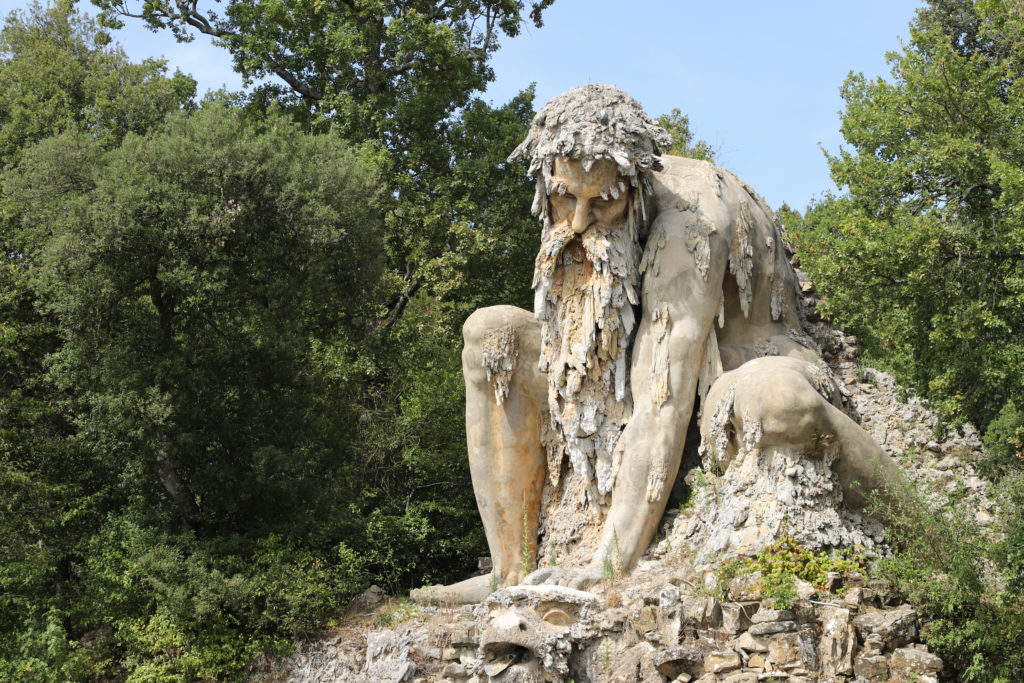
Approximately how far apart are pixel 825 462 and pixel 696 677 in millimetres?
1853

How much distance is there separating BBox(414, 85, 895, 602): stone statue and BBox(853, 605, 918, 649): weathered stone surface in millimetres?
1085

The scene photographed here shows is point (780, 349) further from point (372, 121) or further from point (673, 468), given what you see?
point (372, 121)

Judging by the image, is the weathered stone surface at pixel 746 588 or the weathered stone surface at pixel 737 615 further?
the weathered stone surface at pixel 746 588

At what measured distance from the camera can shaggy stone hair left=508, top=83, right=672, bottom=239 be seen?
8516mm

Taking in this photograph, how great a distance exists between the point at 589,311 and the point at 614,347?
337 millimetres

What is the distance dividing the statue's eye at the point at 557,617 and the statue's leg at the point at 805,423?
1.86 m

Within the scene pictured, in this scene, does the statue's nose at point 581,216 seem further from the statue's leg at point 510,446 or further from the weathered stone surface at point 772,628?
the weathered stone surface at point 772,628

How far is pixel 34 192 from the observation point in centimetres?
1213

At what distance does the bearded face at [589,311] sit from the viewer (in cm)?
875

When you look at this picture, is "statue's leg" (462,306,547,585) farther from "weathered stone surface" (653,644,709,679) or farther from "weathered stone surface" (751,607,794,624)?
"weathered stone surface" (751,607,794,624)

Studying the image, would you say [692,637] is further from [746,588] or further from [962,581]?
[962,581]

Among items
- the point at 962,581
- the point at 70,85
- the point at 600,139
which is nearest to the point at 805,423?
the point at 962,581

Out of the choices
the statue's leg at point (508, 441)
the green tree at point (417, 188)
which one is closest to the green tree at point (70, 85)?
the green tree at point (417, 188)

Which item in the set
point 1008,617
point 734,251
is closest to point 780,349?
point 734,251
